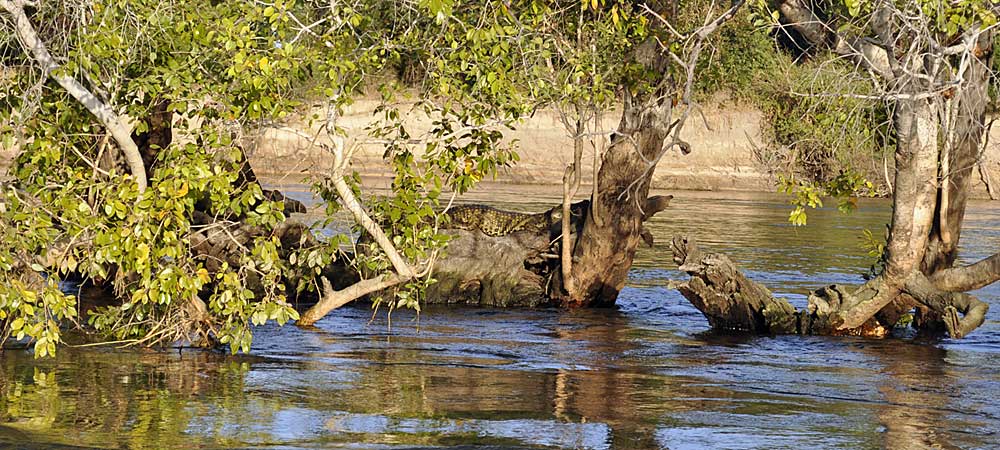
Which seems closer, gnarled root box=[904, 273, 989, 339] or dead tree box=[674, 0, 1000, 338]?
dead tree box=[674, 0, 1000, 338]

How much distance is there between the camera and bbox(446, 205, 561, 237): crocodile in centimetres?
1709

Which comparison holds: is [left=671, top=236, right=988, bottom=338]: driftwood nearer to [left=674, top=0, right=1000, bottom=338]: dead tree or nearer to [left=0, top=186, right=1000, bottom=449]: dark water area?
[left=674, top=0, right=1000, bottom=338]: dead tree

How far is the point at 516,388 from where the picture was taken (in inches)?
428

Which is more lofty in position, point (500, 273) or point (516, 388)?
point (500, 273)

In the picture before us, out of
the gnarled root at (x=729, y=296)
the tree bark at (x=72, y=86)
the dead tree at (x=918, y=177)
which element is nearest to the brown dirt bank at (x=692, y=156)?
the gnarled root at (x=729, y=296)

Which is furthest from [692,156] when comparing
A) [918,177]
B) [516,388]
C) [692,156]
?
[516,388]

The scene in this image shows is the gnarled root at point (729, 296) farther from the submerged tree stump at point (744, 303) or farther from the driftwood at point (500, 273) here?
the driftwood at point (500, 273)

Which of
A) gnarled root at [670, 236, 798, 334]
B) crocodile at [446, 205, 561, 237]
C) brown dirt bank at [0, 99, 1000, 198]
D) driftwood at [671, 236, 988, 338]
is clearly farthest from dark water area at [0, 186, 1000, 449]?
brown dirt bank at [0, 99, 1000, 198]

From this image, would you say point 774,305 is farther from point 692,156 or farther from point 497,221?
point 692,156

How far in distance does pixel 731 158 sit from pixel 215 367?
103 feet

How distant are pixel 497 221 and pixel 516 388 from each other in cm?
646

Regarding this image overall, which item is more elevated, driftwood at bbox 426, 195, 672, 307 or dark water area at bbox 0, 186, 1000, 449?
driftwood at bbox 426, 195, 672, 307

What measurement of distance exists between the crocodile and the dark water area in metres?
1.45

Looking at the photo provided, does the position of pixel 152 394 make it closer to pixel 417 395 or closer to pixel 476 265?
pixel 417 395
